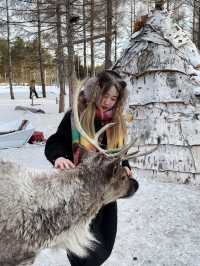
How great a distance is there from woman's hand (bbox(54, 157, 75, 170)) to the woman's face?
460 mm

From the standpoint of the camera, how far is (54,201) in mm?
2572

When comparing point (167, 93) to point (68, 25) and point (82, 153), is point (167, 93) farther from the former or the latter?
point (68, 25)

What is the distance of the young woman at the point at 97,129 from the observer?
115 inches

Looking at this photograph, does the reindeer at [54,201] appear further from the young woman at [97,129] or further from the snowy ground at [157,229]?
the snowy ground at [157,229]

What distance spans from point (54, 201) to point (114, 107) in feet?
2.78

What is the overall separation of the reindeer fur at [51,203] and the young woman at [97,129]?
0.56ft

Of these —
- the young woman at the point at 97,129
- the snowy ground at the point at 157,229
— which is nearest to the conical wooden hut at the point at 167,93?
the snowy ground at the point at 157,229

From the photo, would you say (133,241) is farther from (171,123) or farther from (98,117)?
(171,123)

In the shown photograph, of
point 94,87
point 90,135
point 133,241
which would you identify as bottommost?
point 133,241

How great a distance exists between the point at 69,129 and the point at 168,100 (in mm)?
3829

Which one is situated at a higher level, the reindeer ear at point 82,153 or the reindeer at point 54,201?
the reindeer ear at point 82,153

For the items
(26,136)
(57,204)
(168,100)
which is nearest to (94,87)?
(57,204)

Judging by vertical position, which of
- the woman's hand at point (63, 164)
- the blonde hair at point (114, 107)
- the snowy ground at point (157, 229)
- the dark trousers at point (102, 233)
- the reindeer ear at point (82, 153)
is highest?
the blonde hair at point (114, 107)

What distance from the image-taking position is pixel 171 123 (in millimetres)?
6750
